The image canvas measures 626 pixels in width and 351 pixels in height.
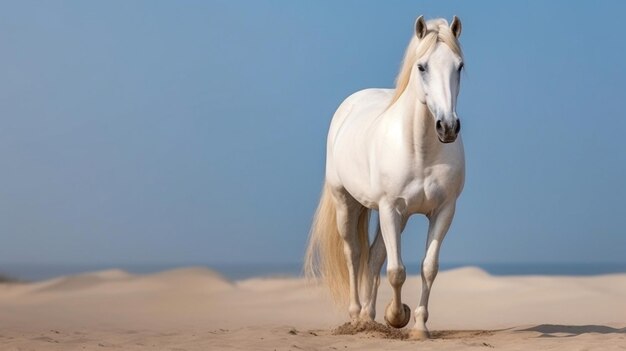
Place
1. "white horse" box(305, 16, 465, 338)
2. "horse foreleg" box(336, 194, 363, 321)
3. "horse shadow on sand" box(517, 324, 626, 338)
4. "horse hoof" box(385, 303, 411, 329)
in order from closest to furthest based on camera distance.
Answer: "white horse" box(305, 16, 465, 338) < "horse hoof" box(385, 303, 411, 329) < "horse shadow on sand" box(517, 324, 626, 338) < "horse foreleg" box(336, 194, 363, 321)

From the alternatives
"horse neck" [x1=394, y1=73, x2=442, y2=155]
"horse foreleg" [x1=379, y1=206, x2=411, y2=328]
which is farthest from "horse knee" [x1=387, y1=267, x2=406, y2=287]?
"horse neck" [x1=394, y1=73, x2=442, y2=155]

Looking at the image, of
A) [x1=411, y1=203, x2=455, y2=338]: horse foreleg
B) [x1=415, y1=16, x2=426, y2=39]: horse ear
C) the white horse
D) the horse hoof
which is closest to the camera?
the white horse

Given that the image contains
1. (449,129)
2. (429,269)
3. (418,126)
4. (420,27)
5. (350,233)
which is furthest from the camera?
(350,233)

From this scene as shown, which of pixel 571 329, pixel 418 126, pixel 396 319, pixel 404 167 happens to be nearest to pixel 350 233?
pixel 396 319

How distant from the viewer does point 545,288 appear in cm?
1498

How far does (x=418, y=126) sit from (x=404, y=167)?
332 millimetres

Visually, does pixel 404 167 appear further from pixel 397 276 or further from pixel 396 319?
pixel 396 319

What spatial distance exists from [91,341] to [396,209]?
8.68 ft

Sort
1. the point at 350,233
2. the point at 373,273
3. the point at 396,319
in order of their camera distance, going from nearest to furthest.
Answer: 1. the point at 396,319
2. the point at 373,273
3. the point at 350,233

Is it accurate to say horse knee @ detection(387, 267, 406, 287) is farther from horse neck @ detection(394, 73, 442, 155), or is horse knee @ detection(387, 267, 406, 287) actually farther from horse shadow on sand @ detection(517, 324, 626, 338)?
horse shadow on sand @ detection(517, 324, 626, 338)

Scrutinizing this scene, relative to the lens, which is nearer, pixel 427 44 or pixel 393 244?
pixel 427 44

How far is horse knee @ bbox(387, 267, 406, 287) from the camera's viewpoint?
309 inches

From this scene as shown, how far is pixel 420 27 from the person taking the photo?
7.59 metres

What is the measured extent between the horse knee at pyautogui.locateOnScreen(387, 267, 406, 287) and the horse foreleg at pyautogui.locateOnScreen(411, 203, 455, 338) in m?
0.16
